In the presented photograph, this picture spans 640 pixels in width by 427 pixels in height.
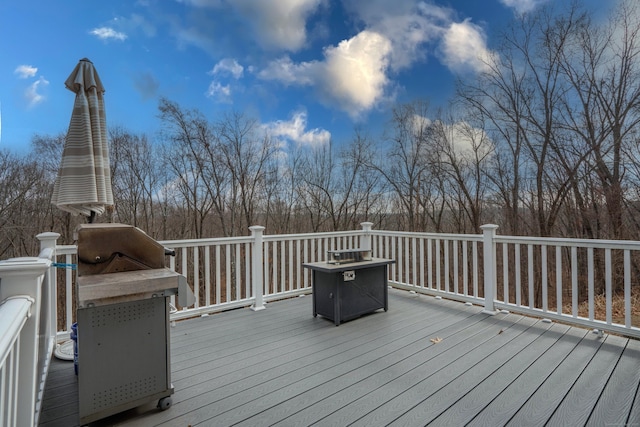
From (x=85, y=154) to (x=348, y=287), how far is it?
2.88 meters

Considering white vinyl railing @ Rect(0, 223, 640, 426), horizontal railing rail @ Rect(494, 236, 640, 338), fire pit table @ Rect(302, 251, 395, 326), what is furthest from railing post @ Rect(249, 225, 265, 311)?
horizontal railing rail @ Rect(494, 236, 640, 338)

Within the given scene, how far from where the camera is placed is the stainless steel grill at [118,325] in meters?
1.79

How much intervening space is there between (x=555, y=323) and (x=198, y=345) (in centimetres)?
388

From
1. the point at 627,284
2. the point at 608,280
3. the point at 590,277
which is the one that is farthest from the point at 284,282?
the point at 627,284

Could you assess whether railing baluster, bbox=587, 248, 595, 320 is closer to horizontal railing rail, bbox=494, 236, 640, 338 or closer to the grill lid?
horizontal railing rail, bbox=494, 236, 640, 338

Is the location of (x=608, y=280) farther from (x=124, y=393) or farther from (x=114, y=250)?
(x=114, y=250)

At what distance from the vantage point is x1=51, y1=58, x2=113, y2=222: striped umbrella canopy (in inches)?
96.9

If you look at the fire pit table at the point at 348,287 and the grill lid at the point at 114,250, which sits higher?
the grill lid at the point at 114,250

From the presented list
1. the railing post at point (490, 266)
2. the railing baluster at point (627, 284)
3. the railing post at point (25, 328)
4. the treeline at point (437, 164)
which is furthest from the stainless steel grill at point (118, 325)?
the treeline at point (437, 164)

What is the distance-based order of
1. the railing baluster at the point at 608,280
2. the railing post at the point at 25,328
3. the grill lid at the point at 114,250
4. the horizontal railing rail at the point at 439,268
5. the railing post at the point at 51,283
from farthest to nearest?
the horizontal railing rail at the point at 439,268
the railing baluster at the point at 608,280
the railing post at the point at 51,283
the grill lid at the point at 114,250
the railing post at the point at 25,328

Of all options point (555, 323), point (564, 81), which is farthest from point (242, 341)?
point (564, 81)

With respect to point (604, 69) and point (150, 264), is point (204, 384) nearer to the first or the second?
point (150, 264)

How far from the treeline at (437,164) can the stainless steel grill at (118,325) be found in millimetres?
6939

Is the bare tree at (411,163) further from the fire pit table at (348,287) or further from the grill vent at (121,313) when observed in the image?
the grill vent at (121,313)
